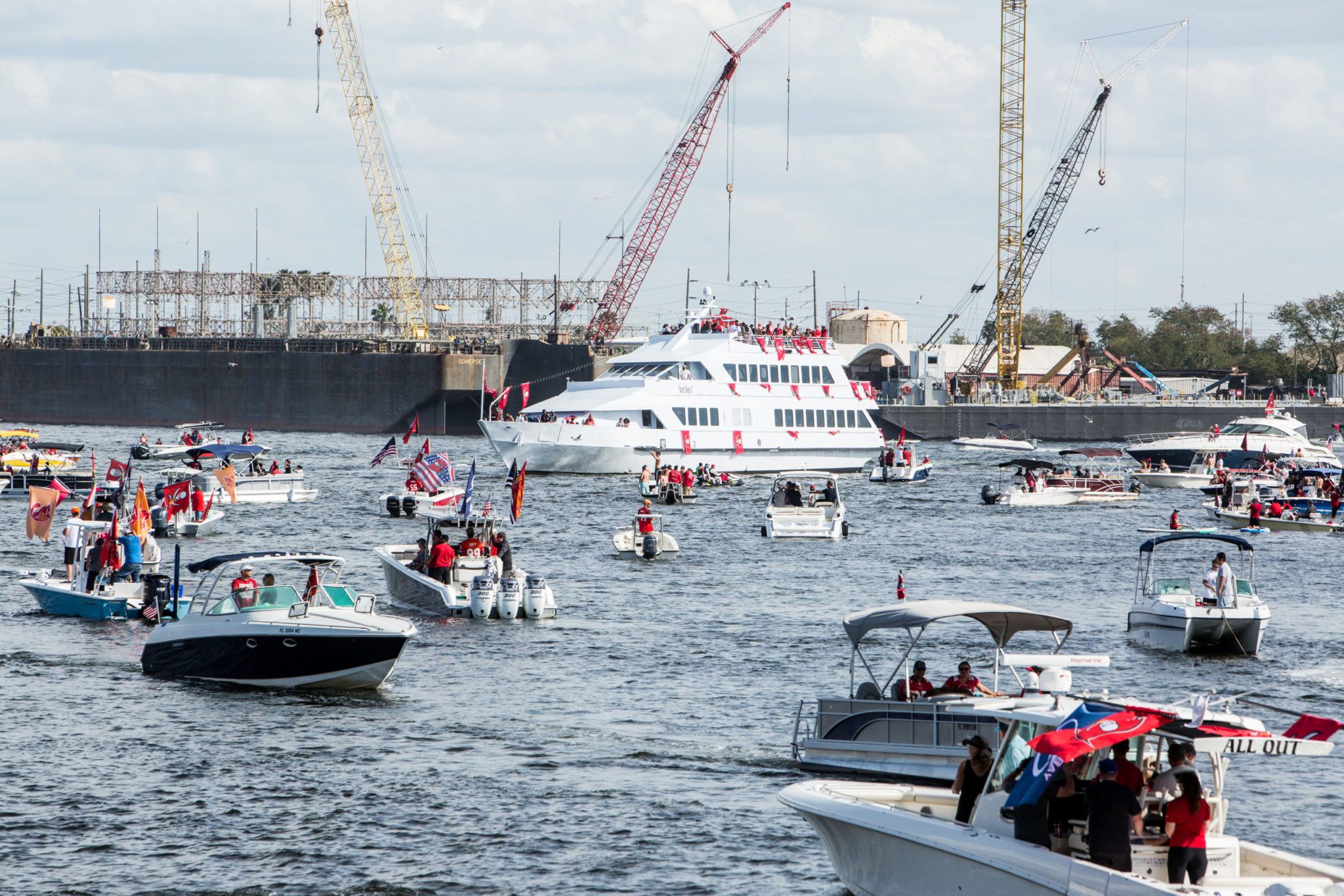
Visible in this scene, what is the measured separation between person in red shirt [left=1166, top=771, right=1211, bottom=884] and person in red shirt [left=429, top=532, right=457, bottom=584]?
83.0 feet

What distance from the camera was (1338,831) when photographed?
68.1 feet

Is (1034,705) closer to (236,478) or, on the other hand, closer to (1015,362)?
(236,478)

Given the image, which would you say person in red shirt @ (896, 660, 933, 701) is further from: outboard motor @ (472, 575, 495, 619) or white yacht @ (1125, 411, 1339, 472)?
white yacht @ (1125, 411, 1339, 472)

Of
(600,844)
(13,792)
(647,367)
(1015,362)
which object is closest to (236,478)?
(647,367)

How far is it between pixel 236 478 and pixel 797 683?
152 feet

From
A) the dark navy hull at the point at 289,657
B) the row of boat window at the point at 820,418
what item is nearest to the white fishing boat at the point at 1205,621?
the dark navy hull at the point at 289,657

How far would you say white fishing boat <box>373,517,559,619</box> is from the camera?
36.6 meters

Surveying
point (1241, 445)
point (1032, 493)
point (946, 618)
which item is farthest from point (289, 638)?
point (1241, 445)

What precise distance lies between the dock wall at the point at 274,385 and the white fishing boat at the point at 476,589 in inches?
4127

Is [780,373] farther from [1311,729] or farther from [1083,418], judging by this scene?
[1311,729]

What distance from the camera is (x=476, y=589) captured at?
120ft

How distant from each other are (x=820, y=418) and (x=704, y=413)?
10301 mm

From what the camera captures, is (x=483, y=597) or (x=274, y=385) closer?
(x=483, y=597)

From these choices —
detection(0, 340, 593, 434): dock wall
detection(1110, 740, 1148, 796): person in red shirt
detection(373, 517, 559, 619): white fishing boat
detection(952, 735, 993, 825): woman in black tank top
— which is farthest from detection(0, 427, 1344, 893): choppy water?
detection(0, 340, 593, 434): dock wall
